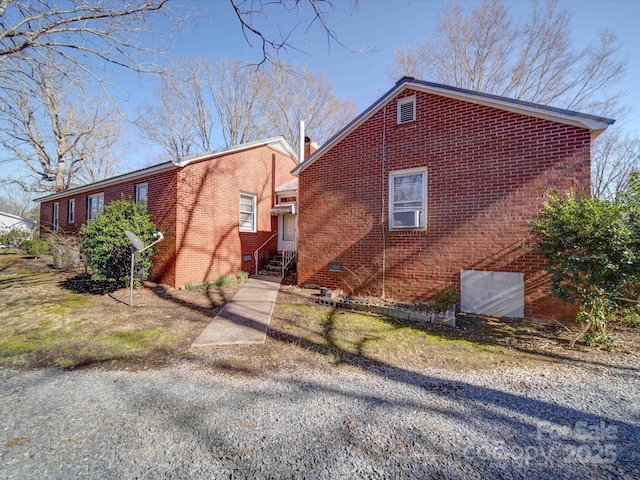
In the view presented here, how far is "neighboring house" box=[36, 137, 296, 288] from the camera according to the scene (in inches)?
336

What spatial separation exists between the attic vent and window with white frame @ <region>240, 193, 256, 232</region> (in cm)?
676

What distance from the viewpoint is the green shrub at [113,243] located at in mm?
7266

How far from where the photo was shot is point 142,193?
968 centimetres

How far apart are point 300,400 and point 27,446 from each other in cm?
230

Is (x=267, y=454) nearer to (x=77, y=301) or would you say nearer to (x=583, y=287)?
(x=583, y=287)

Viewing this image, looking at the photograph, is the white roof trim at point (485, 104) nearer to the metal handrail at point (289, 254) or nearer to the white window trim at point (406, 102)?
the white window trim at point (406, 102)

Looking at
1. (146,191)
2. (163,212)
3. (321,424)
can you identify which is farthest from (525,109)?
(146,191)

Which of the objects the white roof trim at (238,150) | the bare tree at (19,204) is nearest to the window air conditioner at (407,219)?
the white roof trim at (238,150)

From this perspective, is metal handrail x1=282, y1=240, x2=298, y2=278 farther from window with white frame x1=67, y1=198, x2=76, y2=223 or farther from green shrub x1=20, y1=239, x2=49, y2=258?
green shrub x1=20, y1=239, x2=49, y2=258

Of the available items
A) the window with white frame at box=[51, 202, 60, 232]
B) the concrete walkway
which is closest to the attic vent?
the concrete walkway

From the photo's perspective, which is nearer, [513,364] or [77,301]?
[513,364]

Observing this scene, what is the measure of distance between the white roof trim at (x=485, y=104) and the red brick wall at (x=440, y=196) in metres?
0.12

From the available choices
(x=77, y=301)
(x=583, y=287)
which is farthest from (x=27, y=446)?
(x=583, y=287)

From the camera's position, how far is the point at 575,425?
2514mm
